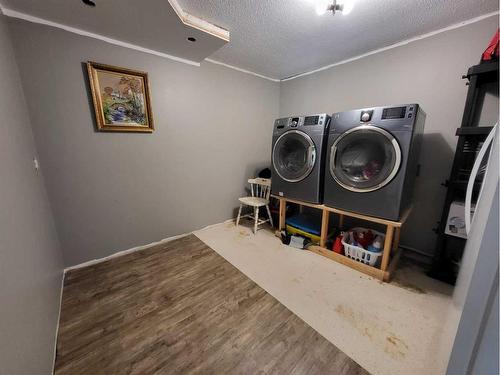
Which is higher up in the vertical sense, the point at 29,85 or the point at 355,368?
the point at 29,85

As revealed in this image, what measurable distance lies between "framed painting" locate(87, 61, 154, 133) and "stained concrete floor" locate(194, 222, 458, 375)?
1.61 m

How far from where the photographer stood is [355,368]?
1018mm

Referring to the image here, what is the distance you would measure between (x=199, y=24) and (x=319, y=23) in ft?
3.33

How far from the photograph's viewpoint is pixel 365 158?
1.81 metres

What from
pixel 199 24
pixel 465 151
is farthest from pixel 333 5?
pixel 465 151

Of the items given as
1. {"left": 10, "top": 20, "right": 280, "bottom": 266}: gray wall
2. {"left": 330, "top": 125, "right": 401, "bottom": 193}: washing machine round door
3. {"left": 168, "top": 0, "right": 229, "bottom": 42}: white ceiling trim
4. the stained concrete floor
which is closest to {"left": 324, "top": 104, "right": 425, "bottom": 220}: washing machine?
{"left": 330, "top": 125, "right": 401, "bottom": 193}: washing machine round door

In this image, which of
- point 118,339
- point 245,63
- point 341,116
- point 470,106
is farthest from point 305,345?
point 245,63

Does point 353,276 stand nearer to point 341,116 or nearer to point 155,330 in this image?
point 341,116

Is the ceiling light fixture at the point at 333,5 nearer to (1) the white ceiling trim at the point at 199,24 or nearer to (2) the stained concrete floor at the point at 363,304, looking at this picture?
(1) the white ceiling trim at the point at 199,24

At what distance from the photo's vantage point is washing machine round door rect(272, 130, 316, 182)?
78.4 inches

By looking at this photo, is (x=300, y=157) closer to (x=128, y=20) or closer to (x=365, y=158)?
(x=365, y=158)

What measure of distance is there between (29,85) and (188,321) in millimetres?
2117

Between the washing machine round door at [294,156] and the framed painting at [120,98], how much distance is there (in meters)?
1.43

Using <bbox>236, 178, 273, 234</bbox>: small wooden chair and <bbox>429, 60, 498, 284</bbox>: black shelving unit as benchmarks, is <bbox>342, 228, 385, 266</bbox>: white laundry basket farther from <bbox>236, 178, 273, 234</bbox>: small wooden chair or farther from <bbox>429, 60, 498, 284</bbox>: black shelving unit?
<bbox>236, 178, 273, 234</bbox>: small wooden chair
